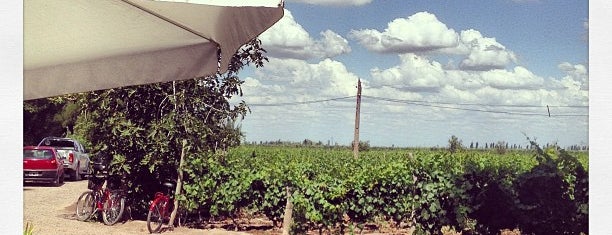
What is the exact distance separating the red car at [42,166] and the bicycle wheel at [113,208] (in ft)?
19.4

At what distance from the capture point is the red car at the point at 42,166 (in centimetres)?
1389

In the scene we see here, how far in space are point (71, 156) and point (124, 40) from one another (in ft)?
49.1

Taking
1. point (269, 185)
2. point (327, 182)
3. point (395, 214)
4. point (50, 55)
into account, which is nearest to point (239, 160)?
point (269, 185)

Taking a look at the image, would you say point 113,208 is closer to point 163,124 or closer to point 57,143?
point 163,124

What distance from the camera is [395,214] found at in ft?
22.2

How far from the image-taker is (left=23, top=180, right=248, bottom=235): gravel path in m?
8.01

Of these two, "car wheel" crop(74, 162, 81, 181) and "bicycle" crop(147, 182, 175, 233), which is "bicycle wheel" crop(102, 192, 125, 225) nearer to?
"bicycle" crop(147, 182, 175, 233)

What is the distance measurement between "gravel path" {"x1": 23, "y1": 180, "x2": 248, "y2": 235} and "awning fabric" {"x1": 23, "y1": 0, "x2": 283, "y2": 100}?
414 centimetres

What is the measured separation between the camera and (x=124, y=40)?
207 cm

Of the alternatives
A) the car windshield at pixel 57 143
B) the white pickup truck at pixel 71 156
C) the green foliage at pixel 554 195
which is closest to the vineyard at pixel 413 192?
the green foliage at pixel 554 195

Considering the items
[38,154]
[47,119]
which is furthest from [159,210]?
[47,119]

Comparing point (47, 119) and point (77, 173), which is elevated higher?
point (47, 119)

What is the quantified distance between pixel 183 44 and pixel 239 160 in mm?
6289
